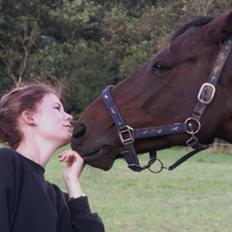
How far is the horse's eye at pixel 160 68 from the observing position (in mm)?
3125

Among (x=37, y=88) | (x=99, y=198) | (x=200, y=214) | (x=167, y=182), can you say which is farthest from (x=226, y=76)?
(x=167, y=182)

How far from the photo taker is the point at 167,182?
36.8 feet

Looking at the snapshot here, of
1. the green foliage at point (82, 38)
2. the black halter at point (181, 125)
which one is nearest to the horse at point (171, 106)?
the black halter at point (181, 125)

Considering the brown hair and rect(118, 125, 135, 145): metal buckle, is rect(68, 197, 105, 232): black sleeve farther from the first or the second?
rect(118, 125, 135, 145): metal buckle

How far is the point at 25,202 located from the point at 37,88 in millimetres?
490

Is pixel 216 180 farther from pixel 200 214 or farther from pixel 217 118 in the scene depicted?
pixel 217 118

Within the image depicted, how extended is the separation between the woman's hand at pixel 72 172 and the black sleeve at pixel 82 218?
3 centimetres


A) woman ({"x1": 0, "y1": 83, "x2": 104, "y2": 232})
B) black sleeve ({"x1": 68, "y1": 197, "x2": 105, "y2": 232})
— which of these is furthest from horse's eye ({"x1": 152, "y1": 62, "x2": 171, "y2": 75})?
black sleeve ({"x1": 68, "y1": 197, "x2": 105, "y2": 232})

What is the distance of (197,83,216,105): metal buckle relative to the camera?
9.88 ft

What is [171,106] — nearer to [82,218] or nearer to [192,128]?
[192,128]

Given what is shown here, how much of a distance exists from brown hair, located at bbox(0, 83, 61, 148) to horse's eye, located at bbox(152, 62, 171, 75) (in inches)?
27.2

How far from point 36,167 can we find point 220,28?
1.08 metres

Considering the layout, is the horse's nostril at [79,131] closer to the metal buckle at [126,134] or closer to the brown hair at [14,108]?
the metal buckle at [126,134]

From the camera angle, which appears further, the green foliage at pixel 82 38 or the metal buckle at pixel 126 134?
the green foliage at pixel 82 38
